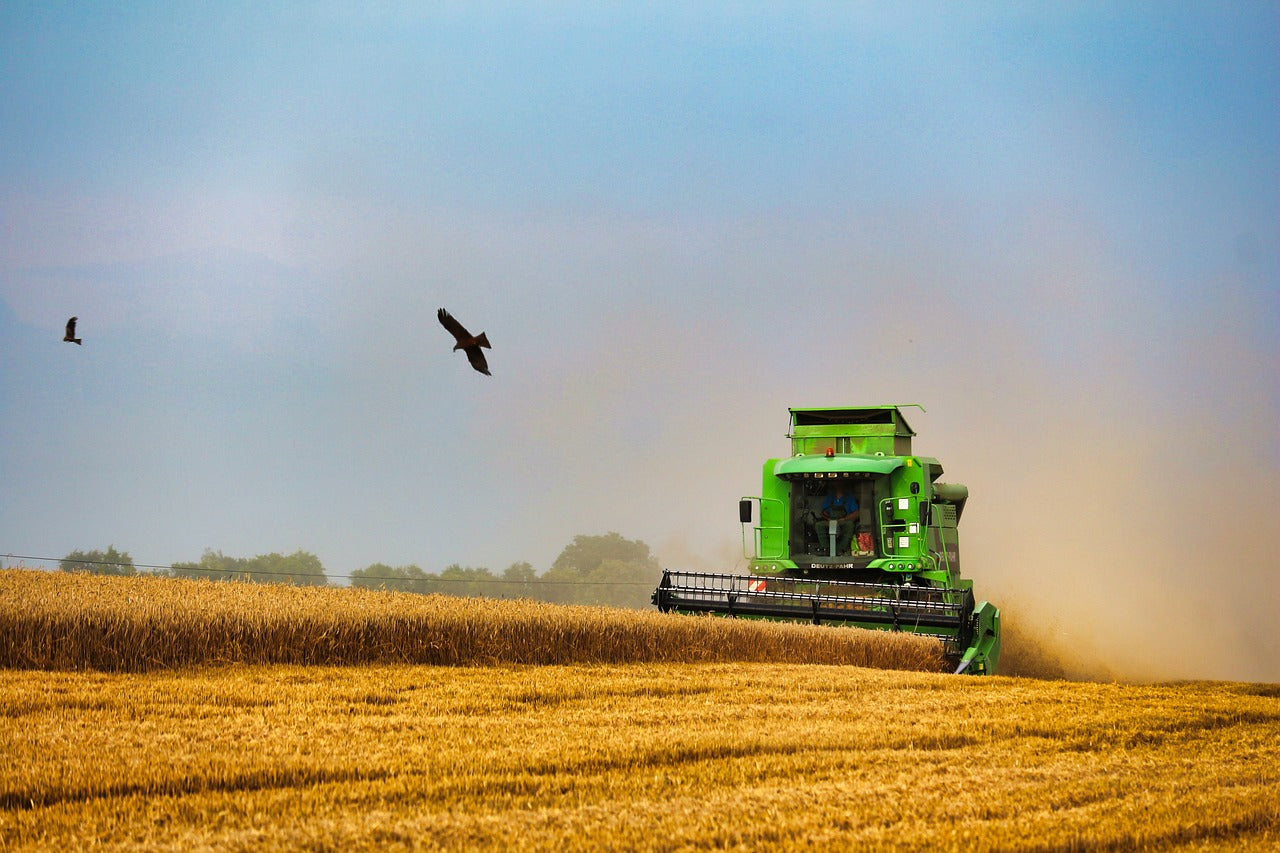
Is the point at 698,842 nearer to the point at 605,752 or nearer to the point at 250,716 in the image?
the point at 605,752

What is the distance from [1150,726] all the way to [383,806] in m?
5.56

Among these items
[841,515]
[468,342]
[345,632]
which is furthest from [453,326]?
[841,515]

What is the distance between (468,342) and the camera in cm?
974

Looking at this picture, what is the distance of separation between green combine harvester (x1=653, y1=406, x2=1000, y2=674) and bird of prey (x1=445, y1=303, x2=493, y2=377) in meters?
6.21

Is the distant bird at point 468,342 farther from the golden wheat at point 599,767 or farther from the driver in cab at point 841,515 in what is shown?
the driver in cab at point 841,515

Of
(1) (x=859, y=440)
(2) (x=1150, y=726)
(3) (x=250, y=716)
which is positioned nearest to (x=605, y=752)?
(3) (x=250, y=716)

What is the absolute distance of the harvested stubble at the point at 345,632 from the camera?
9.35 m

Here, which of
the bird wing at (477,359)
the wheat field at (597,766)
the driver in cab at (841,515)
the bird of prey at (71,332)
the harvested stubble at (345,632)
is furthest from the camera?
the driver in cab at (841,515)

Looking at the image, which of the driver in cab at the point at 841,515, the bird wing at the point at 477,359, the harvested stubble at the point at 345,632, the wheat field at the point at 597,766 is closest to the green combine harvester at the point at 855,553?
the driver in cab at the point at 841,515

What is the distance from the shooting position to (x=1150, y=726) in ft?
25.7

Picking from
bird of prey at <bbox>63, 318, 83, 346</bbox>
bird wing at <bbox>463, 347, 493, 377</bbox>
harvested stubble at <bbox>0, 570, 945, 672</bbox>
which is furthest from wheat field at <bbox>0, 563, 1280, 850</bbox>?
bird of prey at <bbox>63, 318, 83, 346</bbox>

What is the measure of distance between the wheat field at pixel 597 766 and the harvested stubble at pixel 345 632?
0.22m

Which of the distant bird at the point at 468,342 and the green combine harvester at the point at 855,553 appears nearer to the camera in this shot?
the distant bird at the point at 468,342

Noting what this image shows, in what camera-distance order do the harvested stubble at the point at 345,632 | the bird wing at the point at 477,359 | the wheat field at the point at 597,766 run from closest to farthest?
1. the wheat field at the point at 597,766
2. the harvested stubble at the point at 345,632
3. the bird wing at the point at 477,359
